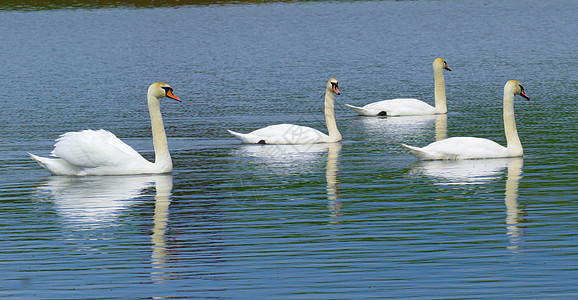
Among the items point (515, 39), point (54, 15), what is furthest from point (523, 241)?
point (54, 15)

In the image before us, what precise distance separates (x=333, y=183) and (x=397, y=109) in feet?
34.3

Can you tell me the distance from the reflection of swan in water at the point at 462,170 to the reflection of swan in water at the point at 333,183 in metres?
1.28

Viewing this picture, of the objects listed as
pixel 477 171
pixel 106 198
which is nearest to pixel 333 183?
pixel 477 171

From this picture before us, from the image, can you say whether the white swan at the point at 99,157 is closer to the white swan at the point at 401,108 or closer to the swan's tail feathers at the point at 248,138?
the swan's tail feathers at the point at 248,138

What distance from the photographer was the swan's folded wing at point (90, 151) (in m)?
17.5

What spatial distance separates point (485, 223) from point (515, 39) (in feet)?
135

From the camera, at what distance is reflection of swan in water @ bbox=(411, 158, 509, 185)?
16.9m

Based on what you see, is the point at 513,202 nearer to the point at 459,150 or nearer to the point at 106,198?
the point at 459,150

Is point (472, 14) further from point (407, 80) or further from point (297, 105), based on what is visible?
point (297, 105)

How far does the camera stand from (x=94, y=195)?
631 inches

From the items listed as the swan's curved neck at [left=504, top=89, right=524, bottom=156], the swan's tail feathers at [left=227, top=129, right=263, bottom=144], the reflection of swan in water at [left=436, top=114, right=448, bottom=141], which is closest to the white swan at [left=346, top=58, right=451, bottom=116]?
the reflection of swan in water at [left=436, top=114, right=448, bottom=141]

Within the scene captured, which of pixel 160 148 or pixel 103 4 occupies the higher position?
pixel 160 148

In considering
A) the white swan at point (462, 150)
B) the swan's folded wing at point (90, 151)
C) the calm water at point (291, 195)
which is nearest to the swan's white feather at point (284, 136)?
the calm water at point (291, 195)

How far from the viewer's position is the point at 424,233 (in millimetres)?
12758
